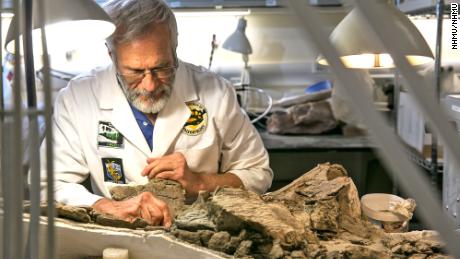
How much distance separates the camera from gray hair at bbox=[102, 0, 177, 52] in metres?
1.42

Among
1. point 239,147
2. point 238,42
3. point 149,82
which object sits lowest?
point 239,147

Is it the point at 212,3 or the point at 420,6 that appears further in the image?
the point at 212,3

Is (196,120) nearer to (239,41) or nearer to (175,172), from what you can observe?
(175,172)

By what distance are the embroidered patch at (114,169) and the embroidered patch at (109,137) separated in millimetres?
47

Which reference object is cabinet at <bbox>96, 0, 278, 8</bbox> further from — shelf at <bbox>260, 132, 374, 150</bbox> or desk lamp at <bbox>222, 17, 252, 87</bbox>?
shelf at <bbox>260, 132, 374, 150</bbox>

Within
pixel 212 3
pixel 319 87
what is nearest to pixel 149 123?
pixel 212 3

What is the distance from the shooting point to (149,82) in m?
1.47

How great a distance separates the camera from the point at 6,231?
414 mm

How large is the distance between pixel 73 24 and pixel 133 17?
0.34 m

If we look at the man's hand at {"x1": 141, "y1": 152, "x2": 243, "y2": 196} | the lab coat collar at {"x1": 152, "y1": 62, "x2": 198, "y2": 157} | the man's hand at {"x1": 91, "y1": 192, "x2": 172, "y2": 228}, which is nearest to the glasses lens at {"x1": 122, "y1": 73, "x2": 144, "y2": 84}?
the lab coat collar at {"x1": 152, "y1": 62, "x2": 198, "y2": 157}

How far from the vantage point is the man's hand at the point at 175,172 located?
4.51ft

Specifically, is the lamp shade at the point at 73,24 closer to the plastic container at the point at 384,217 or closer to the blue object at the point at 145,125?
the blue object at the point at 145,125

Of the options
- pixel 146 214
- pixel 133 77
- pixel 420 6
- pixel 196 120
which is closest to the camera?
pixel 146 214

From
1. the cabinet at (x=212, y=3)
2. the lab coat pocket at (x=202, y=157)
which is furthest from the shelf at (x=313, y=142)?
the lab coat pocket at (x=202, y=157)
